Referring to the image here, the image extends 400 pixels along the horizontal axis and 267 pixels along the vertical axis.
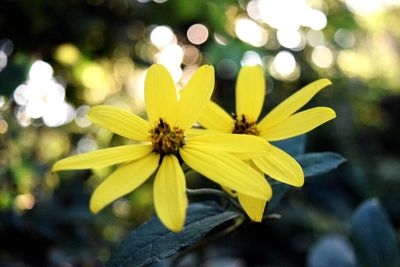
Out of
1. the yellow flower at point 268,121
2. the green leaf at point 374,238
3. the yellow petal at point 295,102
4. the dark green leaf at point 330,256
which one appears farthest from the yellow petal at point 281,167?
the dark green leaf at point 330,256

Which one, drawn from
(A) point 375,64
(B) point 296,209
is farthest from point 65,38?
(A) point 375,64

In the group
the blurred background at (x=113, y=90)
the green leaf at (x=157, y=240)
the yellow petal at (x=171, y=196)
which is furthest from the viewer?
the blurred background at (x=113, y=90)

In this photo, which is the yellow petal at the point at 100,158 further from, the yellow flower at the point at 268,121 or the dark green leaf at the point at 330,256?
the dark green leaf at the point at 330,256

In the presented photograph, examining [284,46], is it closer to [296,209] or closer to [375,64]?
[296,209]

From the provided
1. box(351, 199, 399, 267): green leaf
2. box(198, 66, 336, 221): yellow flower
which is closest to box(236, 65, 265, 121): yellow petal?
box(198, 66, 336, 221): yellow flower

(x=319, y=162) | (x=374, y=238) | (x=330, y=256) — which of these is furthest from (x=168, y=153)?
(x=330, y=256)

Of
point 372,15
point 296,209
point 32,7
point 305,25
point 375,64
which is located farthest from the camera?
point 375,64

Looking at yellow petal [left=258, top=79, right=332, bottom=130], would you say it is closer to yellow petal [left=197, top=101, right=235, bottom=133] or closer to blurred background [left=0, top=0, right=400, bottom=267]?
yellow petal [left=197, top=101, right=235, bottom=133]

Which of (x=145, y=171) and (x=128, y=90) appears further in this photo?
(x=128, y=90)
